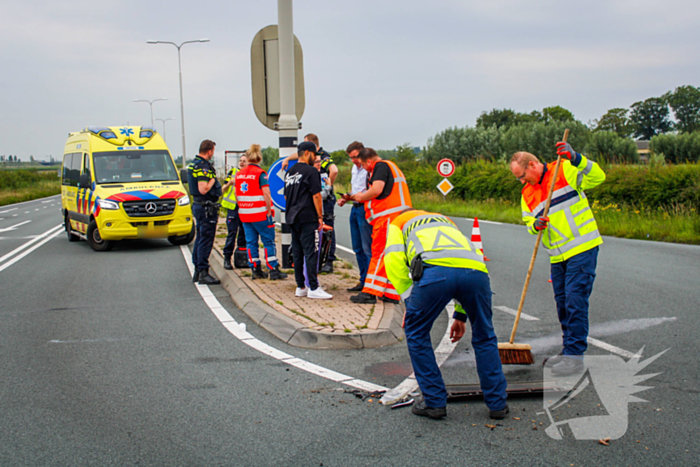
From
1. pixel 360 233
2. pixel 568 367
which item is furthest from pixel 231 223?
pixel 568 367

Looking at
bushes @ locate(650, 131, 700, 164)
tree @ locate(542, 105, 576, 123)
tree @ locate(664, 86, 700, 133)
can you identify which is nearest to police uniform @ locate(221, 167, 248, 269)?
bushes @ locate(650, 131, 700, 164)

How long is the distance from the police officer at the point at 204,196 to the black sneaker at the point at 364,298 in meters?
2.78

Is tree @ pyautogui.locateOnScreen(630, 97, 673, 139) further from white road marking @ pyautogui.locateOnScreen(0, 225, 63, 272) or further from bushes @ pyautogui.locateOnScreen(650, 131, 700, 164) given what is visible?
white road marking @ pyautogui.locateOnScreen(0, 225, 63, 272)

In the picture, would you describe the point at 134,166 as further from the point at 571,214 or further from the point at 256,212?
the point at 571,214

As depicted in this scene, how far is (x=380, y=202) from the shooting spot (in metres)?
6.96

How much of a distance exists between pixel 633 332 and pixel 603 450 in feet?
9.40

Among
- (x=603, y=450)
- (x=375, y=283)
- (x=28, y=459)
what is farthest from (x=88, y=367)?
(x=603, y=450)

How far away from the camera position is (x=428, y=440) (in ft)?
12.0

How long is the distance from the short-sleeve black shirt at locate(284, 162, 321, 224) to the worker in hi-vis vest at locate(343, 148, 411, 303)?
0.43 meters

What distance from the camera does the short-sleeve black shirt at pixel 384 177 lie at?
6.88m

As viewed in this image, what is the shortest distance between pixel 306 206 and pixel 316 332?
1.93 meters

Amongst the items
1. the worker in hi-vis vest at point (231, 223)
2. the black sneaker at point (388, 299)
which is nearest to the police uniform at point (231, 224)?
the worker in hi-vis vest at point (231, 223)

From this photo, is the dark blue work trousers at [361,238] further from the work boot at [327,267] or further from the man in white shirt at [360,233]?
the work boot at [327,267]

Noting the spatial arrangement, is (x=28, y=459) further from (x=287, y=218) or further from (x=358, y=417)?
(x=287, y=218)
